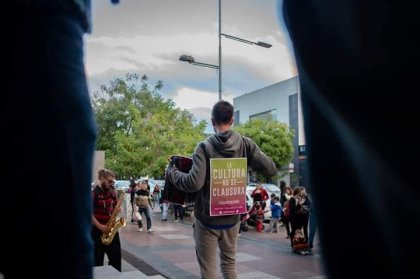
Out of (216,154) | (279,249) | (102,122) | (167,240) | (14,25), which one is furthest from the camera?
(102,122)

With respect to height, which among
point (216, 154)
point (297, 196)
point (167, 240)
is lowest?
point (167, 240)

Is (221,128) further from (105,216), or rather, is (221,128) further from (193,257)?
(193,257)

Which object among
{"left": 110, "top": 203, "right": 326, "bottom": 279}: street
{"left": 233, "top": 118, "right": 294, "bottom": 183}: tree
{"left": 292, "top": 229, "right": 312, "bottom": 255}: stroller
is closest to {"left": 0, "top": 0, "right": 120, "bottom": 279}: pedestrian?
{"left": 110, "top": 203, "right": 326, "bottom": 279}: street

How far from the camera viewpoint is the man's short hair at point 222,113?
3.82 m

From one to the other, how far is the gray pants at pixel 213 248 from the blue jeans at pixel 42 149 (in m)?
2.74

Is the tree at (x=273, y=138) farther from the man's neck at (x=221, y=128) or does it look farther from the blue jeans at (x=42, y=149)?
the blue jeans at (x=42, y=149)

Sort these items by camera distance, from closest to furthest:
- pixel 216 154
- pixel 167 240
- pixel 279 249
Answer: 1. pixel 216 154
2. pixel 279 249
3. pixel 167 240

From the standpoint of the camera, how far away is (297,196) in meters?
11.7

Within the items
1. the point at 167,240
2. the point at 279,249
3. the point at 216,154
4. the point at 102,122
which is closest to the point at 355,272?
the point at 216,154

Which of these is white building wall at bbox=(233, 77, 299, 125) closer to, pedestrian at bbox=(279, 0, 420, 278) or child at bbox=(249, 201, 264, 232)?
child at bbox=(249, 201, 264, 232)

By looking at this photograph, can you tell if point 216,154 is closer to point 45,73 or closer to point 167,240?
point 45,73

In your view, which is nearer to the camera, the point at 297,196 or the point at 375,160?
the point at 375,160

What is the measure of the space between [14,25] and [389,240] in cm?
85

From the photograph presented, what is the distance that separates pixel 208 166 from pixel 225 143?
0.86 ft
